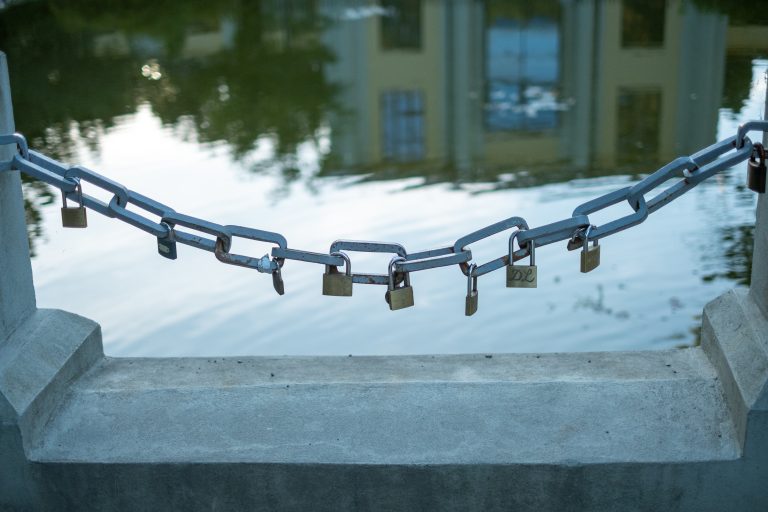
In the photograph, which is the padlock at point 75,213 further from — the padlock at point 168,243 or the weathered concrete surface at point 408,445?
the weathered concrete surface at point 408,445

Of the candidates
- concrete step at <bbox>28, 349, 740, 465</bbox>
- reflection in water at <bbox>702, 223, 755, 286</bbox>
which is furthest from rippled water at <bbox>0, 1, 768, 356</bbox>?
concrete step at <bbox>28, 349, 740, 465</bbox>

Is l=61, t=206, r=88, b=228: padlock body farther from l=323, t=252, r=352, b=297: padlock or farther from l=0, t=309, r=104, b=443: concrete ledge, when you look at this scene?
l=323, t=252, r=352, b=297: padlock

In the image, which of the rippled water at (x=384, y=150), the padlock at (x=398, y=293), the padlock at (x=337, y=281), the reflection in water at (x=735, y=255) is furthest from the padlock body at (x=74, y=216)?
the reflection in water at (x=735, y=255)

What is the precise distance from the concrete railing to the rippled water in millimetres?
2791

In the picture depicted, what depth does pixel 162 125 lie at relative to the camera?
1153 cm

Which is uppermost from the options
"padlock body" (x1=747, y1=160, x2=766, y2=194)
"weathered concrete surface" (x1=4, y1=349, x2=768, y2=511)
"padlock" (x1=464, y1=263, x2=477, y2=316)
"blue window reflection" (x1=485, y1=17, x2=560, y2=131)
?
"padlock body" (x1=747, y1=160, x2=766, y2=194)

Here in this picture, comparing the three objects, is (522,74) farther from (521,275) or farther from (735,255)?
(521,275)

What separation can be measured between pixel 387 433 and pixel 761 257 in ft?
2.97

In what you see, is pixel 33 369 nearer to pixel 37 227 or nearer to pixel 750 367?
pixel 750 367

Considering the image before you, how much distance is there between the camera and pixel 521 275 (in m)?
2.31

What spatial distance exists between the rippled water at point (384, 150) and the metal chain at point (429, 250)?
123 inches

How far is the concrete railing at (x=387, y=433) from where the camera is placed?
2.35 meters

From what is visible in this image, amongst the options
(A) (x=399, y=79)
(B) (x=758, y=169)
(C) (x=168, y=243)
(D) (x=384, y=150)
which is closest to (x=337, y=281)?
(C) (x=168, y=243)

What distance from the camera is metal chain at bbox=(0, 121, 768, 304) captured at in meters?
2.22
